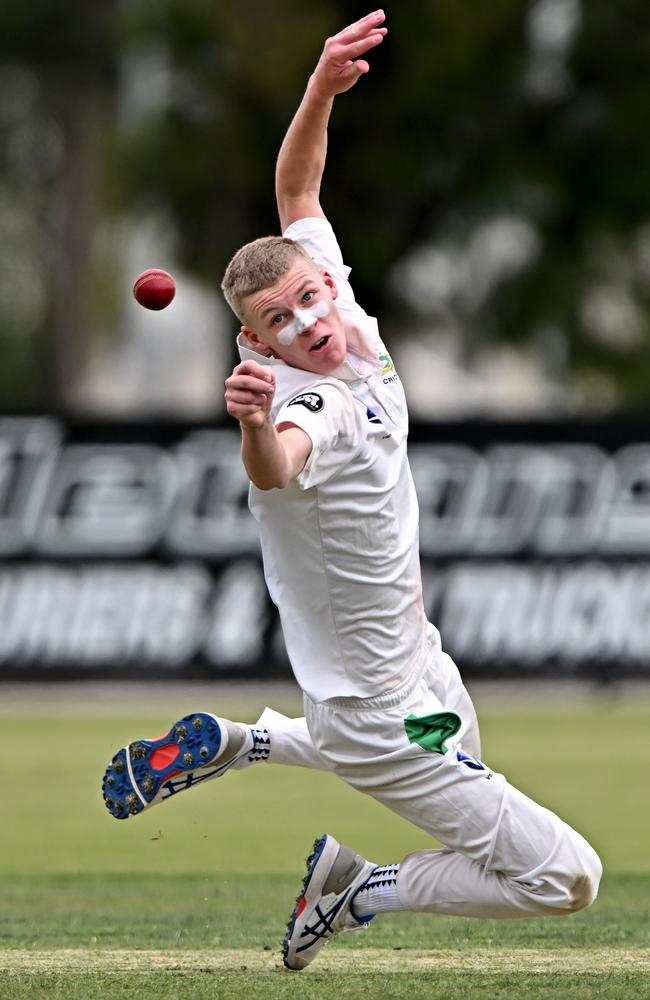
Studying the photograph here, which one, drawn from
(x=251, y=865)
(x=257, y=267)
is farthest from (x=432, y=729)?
(x=251, y=865)

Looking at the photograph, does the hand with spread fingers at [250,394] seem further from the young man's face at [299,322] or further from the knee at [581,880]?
the knee at [581,880]

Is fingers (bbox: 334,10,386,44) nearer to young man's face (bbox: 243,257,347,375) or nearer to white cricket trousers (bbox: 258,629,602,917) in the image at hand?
young man's face (bbox: 243,257,347,375)

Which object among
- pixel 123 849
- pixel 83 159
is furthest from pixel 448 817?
pixel 83 159

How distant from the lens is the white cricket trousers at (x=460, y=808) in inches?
196

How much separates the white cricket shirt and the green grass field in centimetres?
94

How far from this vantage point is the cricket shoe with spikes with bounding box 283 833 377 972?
17.9 feet

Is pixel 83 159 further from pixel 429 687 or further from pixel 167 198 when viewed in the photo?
pixel 429 687

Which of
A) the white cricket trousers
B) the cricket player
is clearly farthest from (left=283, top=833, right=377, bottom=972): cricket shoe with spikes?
the white cricket trousers

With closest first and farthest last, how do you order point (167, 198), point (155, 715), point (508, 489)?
point (155, 715)
point (508, 489)
point (167, 198)

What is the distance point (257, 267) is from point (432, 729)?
133 centimetres

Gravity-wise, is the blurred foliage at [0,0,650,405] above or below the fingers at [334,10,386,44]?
above

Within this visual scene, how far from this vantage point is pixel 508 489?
15.3m

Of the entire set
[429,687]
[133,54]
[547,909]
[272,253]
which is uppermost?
[133,54]

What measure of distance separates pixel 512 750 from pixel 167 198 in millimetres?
16290
